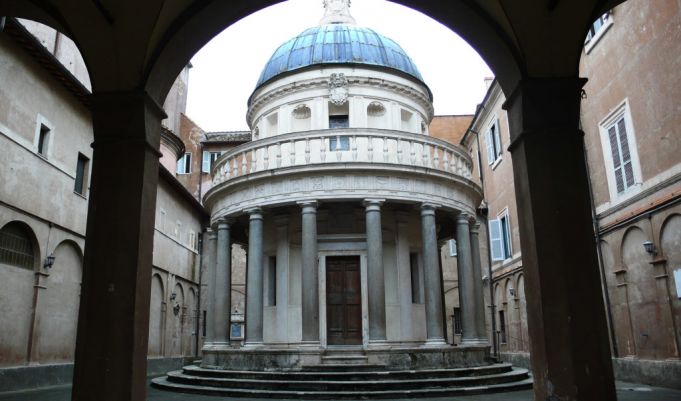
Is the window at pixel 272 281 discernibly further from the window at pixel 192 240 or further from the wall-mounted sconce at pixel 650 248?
the window at pixel 192 240

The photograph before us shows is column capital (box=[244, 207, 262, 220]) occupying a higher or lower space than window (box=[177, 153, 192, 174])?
lower

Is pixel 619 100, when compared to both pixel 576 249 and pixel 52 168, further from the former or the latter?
pixel 52 168

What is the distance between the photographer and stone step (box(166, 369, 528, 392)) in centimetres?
1355

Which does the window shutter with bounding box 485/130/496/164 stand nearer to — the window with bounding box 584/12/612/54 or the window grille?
the window with bounding box 584/12/612/54

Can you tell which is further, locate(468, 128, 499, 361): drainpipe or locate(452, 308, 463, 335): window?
locate(452, 308, 463, 335): window

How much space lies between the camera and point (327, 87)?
835 inches

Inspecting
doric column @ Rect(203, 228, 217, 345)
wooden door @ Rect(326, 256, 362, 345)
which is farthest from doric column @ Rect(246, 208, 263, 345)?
wooden door @ Rect(326, 256, 362, 345)

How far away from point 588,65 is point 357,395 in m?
13.3

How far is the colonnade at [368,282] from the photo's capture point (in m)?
16.1

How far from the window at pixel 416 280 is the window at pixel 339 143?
507cm

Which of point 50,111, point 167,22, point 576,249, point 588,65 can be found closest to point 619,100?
point 588,65

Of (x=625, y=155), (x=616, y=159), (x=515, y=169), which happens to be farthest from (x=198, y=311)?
(x=515, y=169)

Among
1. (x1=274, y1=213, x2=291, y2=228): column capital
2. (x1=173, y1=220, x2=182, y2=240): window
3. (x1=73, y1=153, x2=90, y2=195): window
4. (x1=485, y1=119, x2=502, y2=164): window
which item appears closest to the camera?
(x1=73, y1=153, x2=90, y2=195): window

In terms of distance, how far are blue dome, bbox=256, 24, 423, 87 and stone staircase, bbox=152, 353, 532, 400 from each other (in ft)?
37.2
